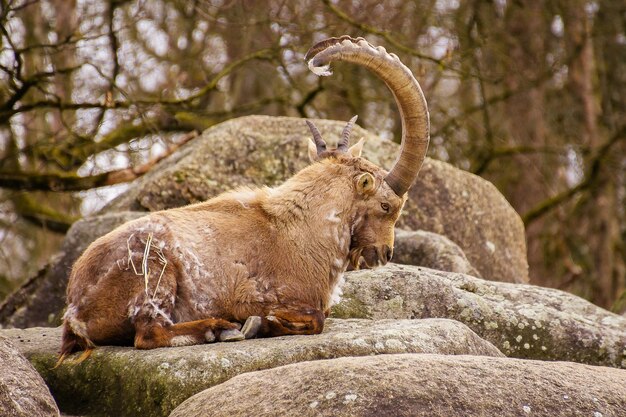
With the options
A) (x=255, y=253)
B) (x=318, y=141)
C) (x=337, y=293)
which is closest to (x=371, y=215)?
(x=337, y=293)

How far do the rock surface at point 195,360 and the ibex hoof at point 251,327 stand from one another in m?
0.27

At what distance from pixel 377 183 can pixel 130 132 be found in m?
6.77

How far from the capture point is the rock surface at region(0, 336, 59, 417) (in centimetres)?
590

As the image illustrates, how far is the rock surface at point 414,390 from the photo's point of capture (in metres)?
5.31

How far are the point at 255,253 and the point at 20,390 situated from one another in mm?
2461

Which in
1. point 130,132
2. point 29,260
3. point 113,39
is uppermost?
point 113,39

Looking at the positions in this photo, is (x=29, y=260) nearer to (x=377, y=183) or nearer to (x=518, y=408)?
(x=377, y=183)

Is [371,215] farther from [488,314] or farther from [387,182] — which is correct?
[488,314]

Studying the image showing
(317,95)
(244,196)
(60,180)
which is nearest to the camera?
(244,196)

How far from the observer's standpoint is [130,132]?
14.3 meters

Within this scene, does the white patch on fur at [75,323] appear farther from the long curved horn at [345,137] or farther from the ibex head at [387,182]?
the long curved horn at [345,137]

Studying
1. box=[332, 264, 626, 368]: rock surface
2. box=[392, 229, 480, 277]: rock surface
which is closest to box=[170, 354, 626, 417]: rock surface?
box=[332, 264, 626, 368]: rock surface

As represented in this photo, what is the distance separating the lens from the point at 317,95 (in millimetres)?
17016

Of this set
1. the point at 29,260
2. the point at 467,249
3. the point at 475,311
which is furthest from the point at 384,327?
the point at 29,260
